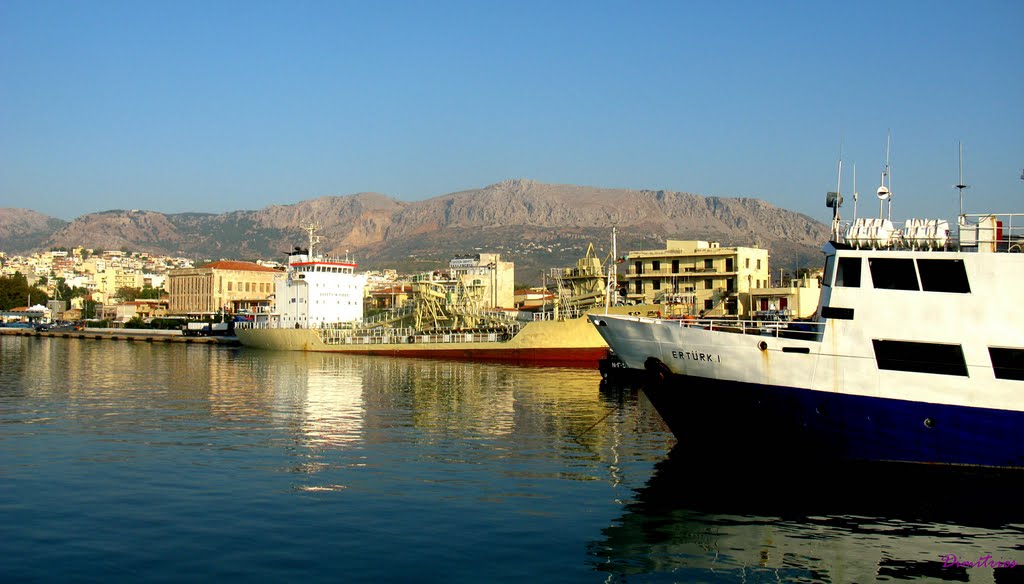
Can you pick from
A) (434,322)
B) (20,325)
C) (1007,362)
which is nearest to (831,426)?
(1007,362)

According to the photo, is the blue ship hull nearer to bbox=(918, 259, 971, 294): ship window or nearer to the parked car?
bbox=(918, 259, 971, 294): ship window

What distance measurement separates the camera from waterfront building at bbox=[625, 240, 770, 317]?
240 feet

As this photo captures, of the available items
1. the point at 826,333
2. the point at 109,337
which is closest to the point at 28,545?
the point at 826,333

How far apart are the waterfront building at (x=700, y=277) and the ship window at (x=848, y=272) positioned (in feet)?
162

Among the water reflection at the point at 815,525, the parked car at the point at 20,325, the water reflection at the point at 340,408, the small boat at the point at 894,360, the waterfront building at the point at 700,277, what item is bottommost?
the water reflection at the point at 815,525

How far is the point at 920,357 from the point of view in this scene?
64.3 feet

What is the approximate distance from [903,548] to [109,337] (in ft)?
380

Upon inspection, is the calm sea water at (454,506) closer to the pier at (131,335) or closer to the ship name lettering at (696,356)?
the ship name lettering at (696,356)

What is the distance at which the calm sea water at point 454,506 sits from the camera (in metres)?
14.6

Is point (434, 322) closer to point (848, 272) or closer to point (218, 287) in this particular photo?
point (848, 272)

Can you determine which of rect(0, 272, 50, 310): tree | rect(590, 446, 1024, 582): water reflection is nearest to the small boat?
rect(590, 446, 1024, 582): water reflection

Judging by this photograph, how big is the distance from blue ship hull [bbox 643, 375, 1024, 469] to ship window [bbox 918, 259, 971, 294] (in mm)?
2793

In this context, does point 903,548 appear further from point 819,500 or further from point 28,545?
point 28,545

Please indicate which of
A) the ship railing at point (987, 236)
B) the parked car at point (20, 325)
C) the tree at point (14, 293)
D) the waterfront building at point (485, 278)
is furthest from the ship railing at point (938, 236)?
the tree at point (14, 293)
